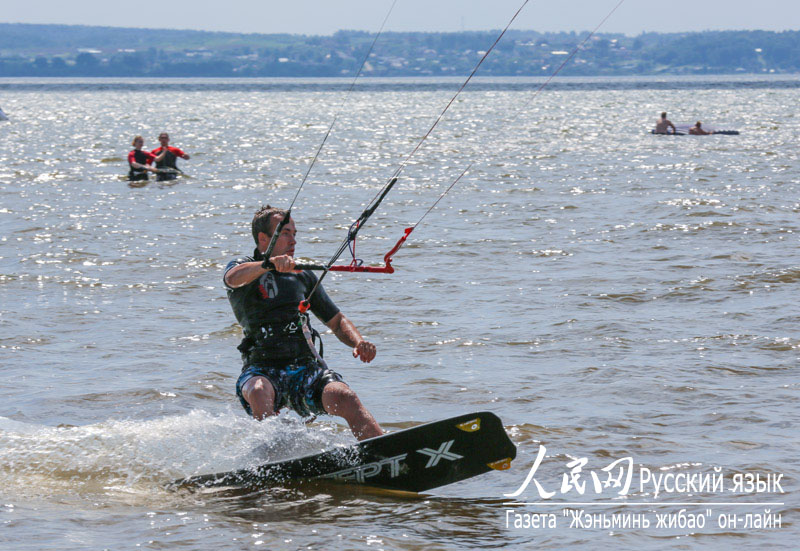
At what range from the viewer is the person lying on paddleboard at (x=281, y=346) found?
6.96m

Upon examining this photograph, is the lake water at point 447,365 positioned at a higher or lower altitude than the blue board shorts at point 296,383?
lower

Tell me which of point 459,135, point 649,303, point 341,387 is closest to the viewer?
point 341,387

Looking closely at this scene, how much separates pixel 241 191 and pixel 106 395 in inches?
736

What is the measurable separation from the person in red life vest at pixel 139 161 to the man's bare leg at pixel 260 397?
908 inches

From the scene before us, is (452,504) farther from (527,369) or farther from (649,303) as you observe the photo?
(649,303)

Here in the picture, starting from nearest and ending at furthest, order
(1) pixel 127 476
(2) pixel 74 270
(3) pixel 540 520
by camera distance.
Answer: (3) pixel 540 520 < (1) pixel 127 476 < (2) pixel 74 270

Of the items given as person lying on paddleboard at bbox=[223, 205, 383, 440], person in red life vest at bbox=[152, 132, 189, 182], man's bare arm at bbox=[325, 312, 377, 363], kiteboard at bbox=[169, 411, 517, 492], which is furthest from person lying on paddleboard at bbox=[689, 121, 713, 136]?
kiteboard at bbox=[169, 411, 517, 492]

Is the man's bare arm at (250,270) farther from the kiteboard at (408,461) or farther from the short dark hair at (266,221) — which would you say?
the kiteboard at (408,461)

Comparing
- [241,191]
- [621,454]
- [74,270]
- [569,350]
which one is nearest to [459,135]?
[241,191]

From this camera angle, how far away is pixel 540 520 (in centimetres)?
652

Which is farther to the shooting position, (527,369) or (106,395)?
(527,369)

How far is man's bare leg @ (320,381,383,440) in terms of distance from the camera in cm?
693

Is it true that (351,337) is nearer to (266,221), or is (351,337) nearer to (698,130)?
(266,221)

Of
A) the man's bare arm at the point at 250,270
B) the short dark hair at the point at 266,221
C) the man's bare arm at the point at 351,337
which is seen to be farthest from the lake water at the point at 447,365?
the short dark hair at the point at 266,221
